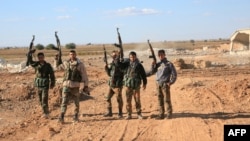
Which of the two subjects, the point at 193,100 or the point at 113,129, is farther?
the point at 193,100

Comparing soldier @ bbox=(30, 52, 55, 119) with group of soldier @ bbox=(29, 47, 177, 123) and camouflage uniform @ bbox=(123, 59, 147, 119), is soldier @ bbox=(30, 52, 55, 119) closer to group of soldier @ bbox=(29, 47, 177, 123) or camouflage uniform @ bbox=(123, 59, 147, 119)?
group of soldier @ bbox=(29, 47, 177, 123)

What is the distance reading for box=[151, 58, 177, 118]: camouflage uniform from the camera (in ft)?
38.0

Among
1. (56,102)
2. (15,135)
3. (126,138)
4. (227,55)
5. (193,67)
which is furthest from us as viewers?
(227,55)

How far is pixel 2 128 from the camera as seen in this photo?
11.9 metres

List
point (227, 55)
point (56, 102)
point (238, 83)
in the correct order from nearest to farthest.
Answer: point (56, 102) < point (238, 83) < point (227, 55)

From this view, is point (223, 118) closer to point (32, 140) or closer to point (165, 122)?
point (165, 122)

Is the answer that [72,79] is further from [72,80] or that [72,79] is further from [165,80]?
[165,80]

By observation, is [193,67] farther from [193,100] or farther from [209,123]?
[209,123]

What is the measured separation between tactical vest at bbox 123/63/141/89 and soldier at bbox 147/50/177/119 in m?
0.44

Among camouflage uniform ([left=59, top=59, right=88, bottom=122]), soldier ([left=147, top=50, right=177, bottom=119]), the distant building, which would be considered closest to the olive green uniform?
soldier ([left=147, top=50, right=177, bottom=119])

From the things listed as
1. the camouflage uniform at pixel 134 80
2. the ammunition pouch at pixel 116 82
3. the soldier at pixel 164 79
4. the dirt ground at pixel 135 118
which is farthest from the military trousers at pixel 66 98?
the soldier at pixel 164 79

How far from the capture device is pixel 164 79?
38.2 ft

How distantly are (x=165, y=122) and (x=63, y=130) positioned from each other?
254cm

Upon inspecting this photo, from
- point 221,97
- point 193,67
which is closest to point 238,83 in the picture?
point 221,97
